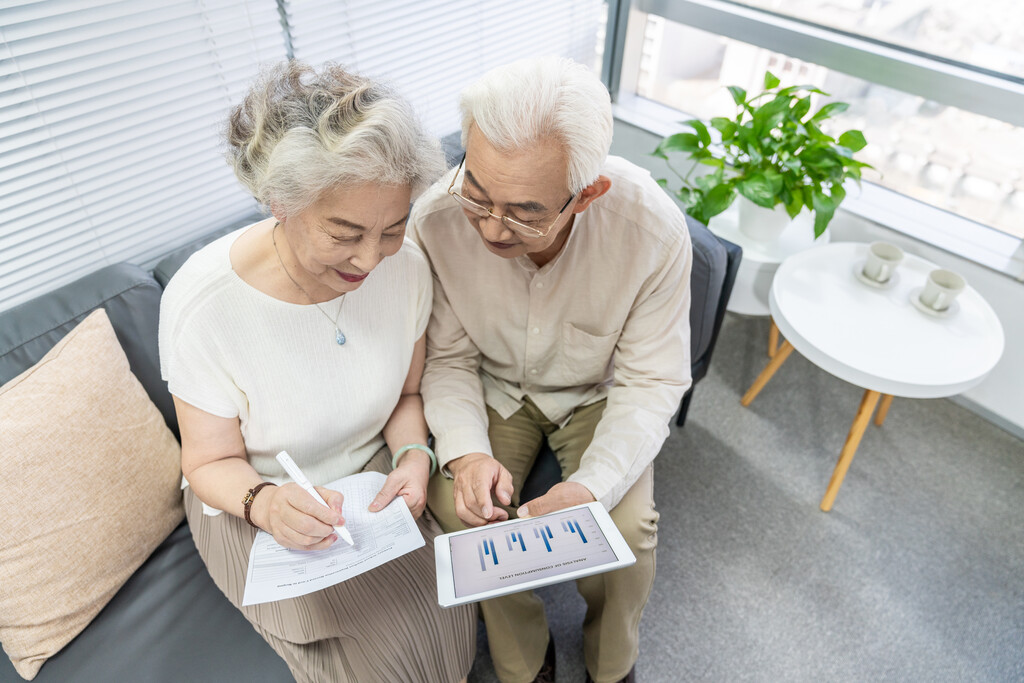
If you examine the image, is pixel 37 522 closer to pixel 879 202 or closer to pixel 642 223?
pixel 642 223

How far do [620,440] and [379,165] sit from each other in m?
0.71

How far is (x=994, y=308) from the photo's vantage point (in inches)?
78.7

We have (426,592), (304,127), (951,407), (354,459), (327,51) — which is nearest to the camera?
(304,127)

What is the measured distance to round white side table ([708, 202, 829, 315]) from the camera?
1.96 metres

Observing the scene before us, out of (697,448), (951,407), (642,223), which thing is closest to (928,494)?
(951,407)

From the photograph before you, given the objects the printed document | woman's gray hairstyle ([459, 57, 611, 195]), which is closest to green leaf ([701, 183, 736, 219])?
woman's gray hairstyle ([459, 57, 611, 195])

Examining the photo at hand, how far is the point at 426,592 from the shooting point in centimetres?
120

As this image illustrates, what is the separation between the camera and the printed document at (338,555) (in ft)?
3.22

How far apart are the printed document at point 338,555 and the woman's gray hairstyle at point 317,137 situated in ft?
1.78

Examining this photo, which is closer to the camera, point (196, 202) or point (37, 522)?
point (37, 522)

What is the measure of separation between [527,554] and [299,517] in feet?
1.22

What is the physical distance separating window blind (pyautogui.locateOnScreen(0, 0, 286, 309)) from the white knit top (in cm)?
44

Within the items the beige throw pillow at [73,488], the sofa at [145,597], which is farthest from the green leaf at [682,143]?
the beige throw pillow at [73,488]

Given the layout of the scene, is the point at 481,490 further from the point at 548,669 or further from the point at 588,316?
the point at 548,669
